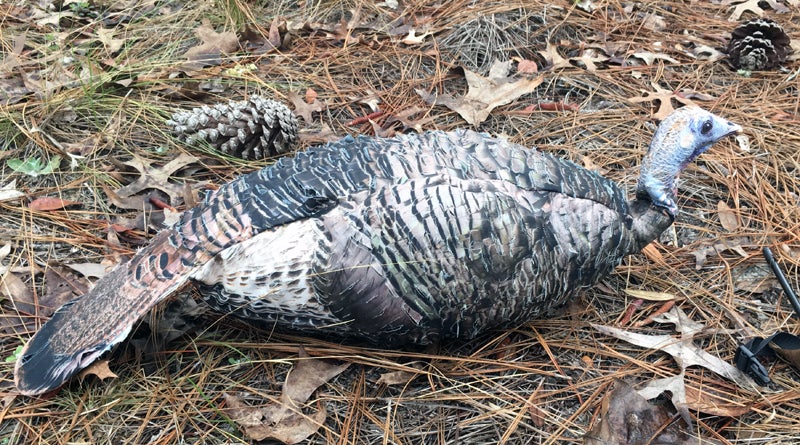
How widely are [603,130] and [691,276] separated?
1.03m

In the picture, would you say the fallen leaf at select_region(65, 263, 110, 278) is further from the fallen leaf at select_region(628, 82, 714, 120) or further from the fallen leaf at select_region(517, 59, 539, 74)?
the fallen leaf at select_region(628, 82, 714, 120)

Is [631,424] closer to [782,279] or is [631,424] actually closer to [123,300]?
[782,279]

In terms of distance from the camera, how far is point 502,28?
402cm

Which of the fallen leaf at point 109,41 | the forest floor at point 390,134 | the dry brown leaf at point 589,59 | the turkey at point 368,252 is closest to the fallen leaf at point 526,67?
the forest floor at point 390,134

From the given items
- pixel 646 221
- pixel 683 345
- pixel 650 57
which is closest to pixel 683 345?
pixel 683 345

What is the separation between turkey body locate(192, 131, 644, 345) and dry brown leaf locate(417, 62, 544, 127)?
1219mm

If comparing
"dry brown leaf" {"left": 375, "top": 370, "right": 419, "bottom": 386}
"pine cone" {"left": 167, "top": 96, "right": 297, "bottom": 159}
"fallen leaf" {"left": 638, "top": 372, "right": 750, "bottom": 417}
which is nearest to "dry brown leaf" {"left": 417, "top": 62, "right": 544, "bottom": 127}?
"pine cone" {"left": 167, "top": 96, "right": 297, "bottom": 159}

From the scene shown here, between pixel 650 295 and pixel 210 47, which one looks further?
pixel 210 47

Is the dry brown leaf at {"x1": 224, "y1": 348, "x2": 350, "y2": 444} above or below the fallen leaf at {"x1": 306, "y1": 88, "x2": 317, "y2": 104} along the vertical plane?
below

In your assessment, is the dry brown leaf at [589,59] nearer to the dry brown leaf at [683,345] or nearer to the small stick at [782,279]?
the small stick at [782,279]

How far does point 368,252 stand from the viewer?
2.08m

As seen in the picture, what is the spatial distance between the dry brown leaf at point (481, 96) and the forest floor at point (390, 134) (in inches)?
0.8

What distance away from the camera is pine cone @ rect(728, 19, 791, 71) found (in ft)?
12.4

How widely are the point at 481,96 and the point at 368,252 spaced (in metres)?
1.81
